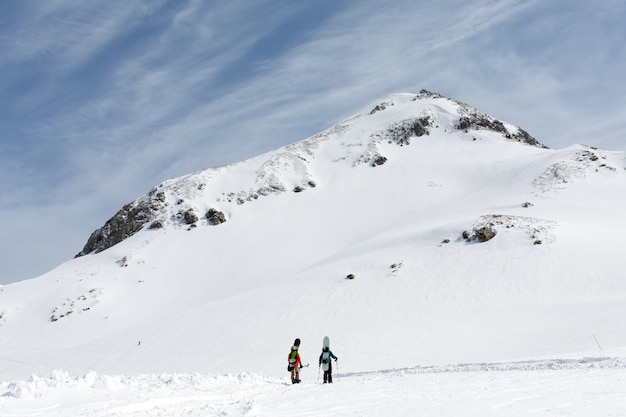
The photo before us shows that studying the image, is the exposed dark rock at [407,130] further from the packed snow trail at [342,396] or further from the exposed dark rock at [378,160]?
the packed snow trail at [342,396]

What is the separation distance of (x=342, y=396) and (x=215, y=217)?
→ 60546mm

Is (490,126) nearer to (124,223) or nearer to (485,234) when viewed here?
(485,234)

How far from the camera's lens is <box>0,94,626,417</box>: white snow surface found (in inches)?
469

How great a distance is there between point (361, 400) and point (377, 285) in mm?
27544

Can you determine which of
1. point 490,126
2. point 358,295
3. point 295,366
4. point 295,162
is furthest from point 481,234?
point 490,126

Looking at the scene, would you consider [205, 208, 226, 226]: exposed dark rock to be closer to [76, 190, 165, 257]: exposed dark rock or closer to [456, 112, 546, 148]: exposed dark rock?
[76, 190, 165, 257]: exposed dark rock

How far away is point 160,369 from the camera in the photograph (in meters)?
29.5

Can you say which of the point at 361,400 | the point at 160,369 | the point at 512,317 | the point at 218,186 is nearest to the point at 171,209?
the point at 218,186

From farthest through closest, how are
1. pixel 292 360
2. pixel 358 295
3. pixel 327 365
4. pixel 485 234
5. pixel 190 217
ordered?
pixel 190 217
pixel 485 234
pixel 358 295
pixel 292 360
pixel 327 365

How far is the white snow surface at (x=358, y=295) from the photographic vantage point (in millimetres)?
11922

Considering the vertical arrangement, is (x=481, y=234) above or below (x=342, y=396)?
above

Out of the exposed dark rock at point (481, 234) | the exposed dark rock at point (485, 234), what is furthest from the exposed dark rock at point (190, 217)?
the exposed dark rock at point (485, 234)

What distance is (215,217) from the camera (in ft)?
231

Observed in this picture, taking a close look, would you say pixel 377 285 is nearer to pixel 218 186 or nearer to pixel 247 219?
pixel 247 219
